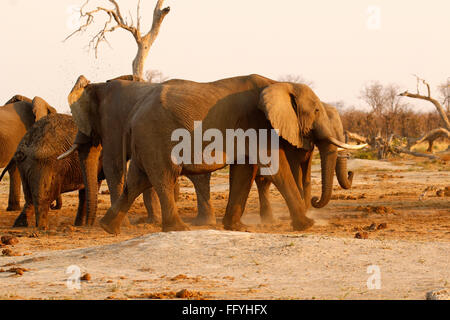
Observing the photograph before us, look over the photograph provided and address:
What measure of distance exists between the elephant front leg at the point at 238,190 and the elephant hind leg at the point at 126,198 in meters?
1.06

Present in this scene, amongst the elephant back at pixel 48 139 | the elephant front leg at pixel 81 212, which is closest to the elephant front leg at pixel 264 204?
the elephant front leg at pixel 81 212

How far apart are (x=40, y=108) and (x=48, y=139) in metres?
3.39

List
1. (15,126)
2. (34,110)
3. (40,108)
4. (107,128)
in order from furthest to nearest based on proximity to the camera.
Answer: (15,126) < (40,108) < (34,110) < (107,128)

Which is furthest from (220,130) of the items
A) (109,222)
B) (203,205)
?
(203,205)

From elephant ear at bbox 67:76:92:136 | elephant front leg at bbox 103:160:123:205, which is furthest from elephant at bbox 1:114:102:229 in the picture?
elephant front leg at bbox 103:160:123:205

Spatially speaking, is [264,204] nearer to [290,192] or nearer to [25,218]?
[290,192]

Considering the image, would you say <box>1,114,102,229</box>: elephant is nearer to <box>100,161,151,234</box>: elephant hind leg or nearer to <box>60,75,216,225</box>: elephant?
<box>60,75,216,225</box>: elephant

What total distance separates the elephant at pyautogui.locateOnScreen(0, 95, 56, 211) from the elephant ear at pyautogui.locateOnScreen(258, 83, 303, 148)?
6000mm

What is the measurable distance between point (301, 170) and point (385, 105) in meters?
38.7

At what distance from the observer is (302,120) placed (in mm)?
9383

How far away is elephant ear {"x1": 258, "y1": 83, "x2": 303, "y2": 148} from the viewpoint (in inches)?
350

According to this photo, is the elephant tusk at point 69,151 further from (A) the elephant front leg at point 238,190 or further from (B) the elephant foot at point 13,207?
(B) the elephant foot at point 13,207
